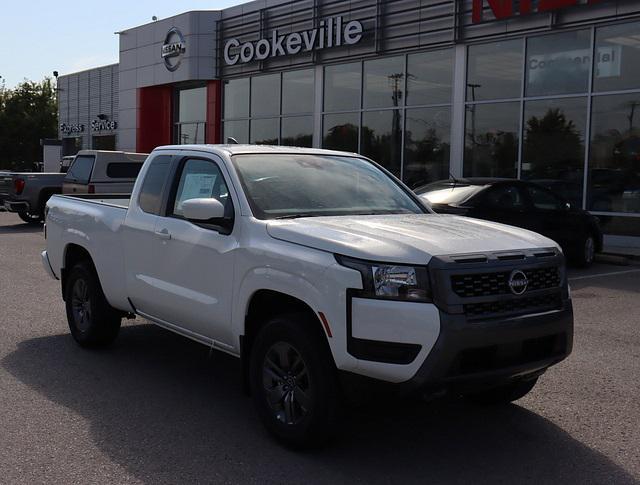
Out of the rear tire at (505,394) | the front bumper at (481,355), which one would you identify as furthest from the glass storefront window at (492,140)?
the front bumper at (481,355)

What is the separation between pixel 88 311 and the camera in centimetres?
685

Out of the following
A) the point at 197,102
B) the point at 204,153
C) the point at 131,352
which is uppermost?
the point at 197,102

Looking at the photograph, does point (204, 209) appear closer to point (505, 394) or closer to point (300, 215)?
point (300, 215)

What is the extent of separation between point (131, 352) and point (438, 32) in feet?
50.6

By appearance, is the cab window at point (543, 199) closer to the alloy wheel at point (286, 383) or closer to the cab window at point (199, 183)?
the cab window at point (199, 183)

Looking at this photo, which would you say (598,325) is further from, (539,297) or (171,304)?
(171,304)

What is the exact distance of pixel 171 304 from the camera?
5.54m

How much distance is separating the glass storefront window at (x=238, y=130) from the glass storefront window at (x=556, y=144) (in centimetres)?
1148

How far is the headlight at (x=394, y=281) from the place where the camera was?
403 cm

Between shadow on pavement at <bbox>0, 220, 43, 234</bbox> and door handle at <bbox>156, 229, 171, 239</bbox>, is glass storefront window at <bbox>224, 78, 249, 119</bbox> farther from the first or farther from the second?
door handle at <bbox>156, 229, 171, 239</bbox>

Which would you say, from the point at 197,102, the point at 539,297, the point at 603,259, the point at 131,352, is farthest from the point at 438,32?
the point at 539,297

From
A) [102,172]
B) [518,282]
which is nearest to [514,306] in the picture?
[518,282]

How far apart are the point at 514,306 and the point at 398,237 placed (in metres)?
0.74

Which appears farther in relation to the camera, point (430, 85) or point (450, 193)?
point (430, 85)
